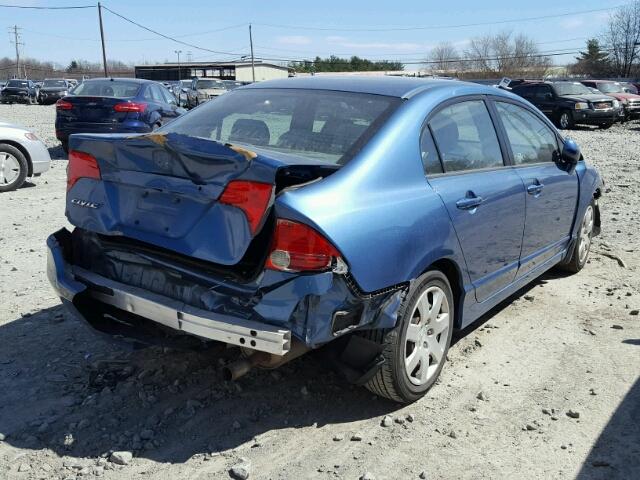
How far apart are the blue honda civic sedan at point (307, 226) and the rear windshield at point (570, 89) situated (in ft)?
67.6

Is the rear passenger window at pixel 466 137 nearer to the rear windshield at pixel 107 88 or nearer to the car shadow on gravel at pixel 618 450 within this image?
the car shadow on gravel at pixel 618 450

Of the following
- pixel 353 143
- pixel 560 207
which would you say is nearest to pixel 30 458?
pixel 353 143

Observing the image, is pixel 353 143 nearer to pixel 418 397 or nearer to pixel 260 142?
pixel 260 142

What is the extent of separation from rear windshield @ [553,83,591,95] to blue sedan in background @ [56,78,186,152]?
52.4 ft

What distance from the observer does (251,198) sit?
285cm

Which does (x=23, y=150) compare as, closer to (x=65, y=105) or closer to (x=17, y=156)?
(x=17, y=156)

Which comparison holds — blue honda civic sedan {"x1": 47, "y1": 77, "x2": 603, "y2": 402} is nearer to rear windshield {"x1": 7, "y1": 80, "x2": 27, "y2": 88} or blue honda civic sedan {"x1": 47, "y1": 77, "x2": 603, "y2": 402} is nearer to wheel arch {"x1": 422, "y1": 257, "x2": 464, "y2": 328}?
wheel arch {"x1": 422, "y1": 257, "x2": 464, "y2": 328}

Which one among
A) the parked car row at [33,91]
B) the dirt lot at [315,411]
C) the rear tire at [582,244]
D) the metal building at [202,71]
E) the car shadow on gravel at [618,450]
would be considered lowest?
the car shadow on gravel at [618,450]

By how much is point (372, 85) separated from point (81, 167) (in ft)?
5.85

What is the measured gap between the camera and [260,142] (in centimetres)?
364

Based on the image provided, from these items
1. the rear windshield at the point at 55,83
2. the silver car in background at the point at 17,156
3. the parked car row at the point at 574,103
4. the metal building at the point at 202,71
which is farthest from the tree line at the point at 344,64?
the silver car in background at the point at 17,156

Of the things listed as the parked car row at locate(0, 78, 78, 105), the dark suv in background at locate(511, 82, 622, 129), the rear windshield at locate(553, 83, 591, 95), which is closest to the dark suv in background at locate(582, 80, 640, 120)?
the dark suv in background at locate(511, 82, 622, 129)

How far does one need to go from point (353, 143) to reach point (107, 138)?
132 centimetres

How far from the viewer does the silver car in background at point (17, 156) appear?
9234mm
